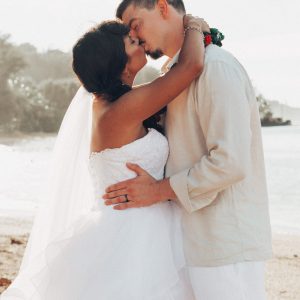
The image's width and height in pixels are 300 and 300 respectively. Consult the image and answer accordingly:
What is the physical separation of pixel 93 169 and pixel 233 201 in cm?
81

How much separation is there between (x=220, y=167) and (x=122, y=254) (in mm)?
671

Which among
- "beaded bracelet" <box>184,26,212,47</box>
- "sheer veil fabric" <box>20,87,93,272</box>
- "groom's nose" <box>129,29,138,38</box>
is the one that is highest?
"groom's nose" <box>129,29,138,38</box>

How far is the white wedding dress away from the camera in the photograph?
2801 millimetres

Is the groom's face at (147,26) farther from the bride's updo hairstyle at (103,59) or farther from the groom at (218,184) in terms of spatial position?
the groom at (218,184)

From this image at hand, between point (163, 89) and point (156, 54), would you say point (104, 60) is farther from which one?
point (163, 89)

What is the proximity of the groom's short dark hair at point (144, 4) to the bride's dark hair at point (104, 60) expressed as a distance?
0.10 metres

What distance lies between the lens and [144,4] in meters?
2.97

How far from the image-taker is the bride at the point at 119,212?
2.78 metres

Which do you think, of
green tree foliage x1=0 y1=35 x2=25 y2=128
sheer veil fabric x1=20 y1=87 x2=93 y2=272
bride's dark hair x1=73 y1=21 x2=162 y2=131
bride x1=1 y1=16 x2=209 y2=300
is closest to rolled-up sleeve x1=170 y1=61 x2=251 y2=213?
bride x1=1 y1=16 x2=209 y2=300

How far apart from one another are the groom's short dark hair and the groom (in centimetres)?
35

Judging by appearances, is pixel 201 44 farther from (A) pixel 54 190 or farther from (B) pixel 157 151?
(A) pixel 54 190

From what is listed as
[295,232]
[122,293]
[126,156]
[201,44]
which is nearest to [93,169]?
[126,156]

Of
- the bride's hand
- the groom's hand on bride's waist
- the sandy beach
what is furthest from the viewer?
the sandy beach

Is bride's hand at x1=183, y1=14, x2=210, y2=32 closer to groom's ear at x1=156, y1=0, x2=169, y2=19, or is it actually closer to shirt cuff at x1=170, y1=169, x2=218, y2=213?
groom's ear at x1=156, y1=0, x2=169, y2=19
